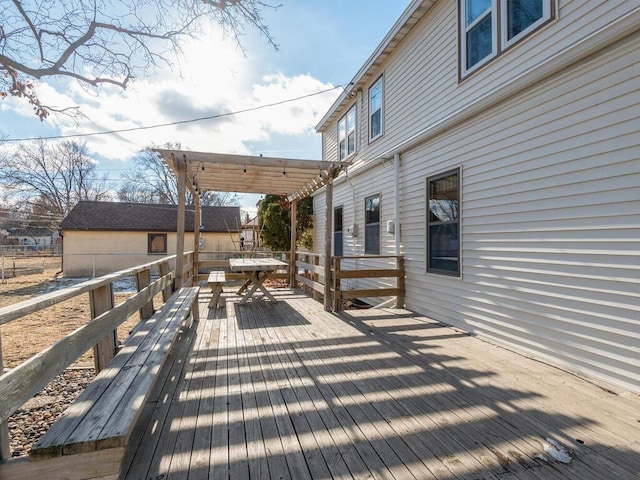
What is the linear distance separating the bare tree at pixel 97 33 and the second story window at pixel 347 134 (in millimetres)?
3178

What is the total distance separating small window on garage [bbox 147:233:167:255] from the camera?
17000 millimetres

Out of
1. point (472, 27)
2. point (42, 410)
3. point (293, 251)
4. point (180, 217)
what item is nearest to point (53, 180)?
point (293, 251)

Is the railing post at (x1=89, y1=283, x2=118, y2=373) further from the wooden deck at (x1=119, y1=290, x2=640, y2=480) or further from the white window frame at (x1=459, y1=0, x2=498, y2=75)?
the white window frame at (x1=459, y1=0, x2=498, y2=75)

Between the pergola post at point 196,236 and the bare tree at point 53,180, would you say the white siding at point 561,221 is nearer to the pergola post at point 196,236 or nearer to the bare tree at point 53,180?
the pergola post at point 196,236

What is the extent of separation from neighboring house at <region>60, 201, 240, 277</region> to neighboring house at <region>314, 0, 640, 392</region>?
13307mm

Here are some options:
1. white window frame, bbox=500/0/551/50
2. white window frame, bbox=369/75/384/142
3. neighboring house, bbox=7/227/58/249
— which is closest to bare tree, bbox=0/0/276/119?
white window frame, bbox=369/75/384/142

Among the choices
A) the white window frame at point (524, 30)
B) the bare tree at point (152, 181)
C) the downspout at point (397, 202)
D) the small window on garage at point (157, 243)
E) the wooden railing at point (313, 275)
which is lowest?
the wooden railing at point (313, 275)

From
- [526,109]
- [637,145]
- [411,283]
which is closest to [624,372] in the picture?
[637,145]

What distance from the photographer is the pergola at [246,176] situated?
521 cm

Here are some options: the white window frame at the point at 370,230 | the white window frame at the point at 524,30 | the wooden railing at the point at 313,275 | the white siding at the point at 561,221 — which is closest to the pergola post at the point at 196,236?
the wooden railing at the point at 313,275

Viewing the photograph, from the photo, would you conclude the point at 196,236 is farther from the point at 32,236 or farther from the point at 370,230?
the point at 32,236

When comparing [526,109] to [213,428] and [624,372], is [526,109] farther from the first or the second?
[213,428]

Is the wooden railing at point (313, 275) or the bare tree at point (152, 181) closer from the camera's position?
the wooden railing at point (313, 275)

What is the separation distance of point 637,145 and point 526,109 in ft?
4.02
